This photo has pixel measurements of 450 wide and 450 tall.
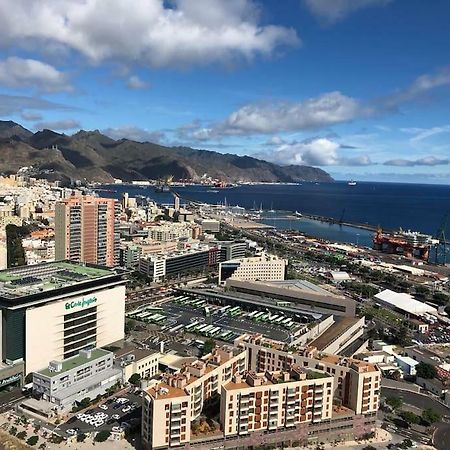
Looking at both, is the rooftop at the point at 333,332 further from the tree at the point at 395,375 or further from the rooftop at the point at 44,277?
the rooftop at the point at 44,277

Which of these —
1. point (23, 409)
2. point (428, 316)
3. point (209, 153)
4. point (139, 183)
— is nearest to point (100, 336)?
point (23, 409)

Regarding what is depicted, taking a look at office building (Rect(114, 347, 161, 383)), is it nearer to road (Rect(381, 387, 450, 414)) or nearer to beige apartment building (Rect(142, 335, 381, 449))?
beige apartment building (Rect(142, 335, 381, 449))

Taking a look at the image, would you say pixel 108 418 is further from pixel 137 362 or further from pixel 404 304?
pixel 404 304

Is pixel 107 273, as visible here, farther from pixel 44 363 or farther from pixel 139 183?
pixel 139 183

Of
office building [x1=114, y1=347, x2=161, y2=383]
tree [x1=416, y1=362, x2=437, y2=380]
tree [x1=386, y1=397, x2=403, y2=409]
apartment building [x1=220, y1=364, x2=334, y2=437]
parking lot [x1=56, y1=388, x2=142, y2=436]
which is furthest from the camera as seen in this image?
tree [x1=416, y1=362, x2=437, y2=380]

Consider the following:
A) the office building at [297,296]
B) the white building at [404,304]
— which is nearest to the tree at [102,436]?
the office building at [297,296]

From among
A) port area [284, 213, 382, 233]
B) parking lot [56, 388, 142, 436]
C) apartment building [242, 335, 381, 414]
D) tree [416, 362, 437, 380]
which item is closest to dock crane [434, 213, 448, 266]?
port area [284, 213, 382, 233]
